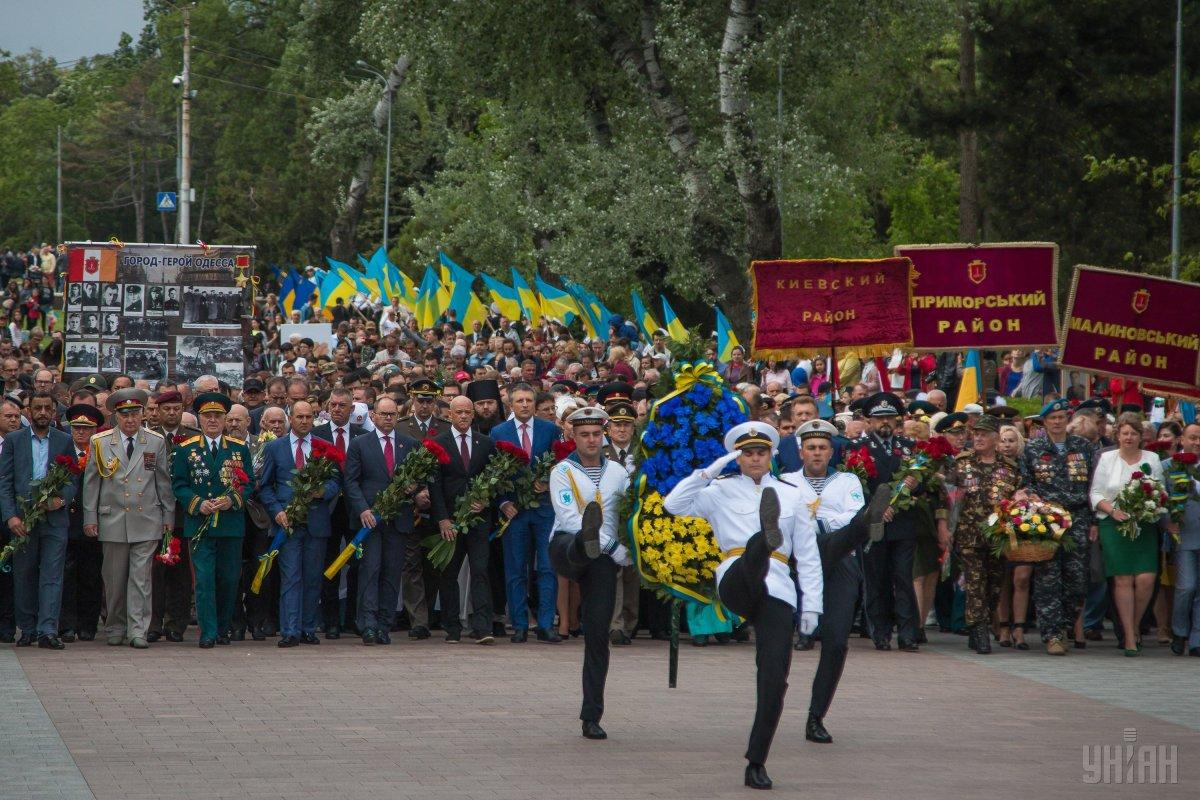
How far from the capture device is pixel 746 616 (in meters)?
9.77

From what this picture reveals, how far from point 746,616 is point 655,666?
14.5ft

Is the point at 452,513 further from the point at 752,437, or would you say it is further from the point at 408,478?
the point at 752,437

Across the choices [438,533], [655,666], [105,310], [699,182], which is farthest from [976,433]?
[699,182]

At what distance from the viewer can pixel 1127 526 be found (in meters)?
15.1

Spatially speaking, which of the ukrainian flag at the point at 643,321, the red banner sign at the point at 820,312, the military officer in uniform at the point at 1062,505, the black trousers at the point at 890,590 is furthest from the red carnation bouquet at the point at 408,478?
the ukrainian flag at the point at 643,321

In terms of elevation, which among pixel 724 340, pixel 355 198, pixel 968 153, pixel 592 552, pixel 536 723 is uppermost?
pixel 355 198

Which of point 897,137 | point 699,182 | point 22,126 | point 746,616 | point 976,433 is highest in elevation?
point 22,126

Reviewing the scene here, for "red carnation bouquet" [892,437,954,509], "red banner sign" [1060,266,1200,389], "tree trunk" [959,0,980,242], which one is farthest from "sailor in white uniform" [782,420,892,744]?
"tree trunk" [959,0,980,242]

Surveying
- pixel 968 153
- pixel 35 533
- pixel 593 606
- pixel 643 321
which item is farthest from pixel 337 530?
pixel 968 153

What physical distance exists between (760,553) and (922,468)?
19.6ft

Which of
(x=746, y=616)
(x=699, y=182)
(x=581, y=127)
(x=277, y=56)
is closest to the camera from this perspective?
(x=746, y=616)

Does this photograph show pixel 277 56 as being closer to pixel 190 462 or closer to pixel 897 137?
pixel 897 137

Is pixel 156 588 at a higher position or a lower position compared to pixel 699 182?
lower

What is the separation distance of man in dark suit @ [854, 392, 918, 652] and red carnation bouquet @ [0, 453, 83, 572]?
21.5ft
